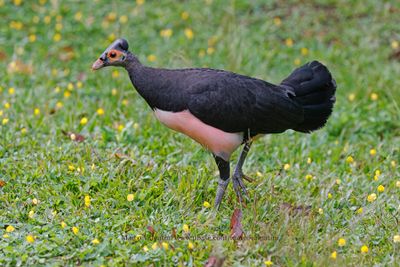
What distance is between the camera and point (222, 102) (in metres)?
5.20

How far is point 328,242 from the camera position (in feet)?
15.3

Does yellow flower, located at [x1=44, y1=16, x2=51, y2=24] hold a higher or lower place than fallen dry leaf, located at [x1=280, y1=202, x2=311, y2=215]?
higher

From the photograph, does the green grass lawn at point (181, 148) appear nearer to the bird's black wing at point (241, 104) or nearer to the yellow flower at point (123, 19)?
the yellow flower at point (123, 19)

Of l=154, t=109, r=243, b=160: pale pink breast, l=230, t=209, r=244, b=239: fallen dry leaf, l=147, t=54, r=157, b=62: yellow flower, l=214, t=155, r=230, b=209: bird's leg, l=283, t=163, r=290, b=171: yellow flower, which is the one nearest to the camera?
l=230, t=209, r=244, b=239: fallen dry leaf

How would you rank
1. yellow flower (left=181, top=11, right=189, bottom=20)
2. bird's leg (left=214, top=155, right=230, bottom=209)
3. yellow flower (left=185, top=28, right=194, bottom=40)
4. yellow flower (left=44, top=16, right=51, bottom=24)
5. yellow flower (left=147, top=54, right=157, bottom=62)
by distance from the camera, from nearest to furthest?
bird's leg (left=214, top=155, right=230, bottom=209), yellow flower (left=147, top=54, right=157, bottom=62), yellow flower (left=185, top=28, right=194, bottom=40), yellow flower (left=44, top=16, right=51, bottom=24), yellow flower (left=181, top=11, right=189, bottom=20)

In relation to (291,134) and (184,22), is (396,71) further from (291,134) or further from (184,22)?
(184,22)

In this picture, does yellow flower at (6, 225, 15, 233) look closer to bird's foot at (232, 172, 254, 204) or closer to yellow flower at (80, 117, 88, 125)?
bird's foot at (232, 172, 254, 204)

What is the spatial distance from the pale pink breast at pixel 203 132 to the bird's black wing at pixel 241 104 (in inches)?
1.7

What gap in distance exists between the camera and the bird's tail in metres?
5.55

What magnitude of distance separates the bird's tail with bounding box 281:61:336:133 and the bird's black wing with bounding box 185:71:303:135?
108 millimetres

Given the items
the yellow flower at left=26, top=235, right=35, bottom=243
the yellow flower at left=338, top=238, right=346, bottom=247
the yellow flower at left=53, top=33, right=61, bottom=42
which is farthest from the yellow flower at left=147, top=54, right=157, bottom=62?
the yellow flower at left=338, top=238, right=346, bottom=247

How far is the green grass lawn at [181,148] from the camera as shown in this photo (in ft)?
15.6

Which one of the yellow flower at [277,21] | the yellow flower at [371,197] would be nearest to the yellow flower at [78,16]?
the yellow flower at [277,21]

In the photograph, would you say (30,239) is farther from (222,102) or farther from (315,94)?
(315,94)
